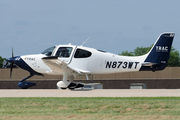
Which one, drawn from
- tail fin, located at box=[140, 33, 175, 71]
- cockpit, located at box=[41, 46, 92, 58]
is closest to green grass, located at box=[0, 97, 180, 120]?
cockpit, located at box=[41, 46, 92, 58]

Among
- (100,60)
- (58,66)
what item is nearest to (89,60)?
(100,60)

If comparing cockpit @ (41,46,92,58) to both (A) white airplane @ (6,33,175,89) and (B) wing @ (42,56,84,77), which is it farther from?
(B) wing @ (42,56,84,77)

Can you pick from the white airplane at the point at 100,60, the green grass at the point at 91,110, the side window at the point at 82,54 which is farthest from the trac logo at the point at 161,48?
the green grass at the point at 91,110

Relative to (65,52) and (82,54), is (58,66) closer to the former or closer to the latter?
(65,52)

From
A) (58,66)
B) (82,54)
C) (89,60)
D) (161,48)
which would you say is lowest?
(58,66)

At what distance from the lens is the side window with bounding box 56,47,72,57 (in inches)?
800

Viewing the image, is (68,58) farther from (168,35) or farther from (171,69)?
(171,69)

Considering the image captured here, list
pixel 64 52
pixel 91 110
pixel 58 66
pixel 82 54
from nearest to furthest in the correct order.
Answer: pixel 91 110
pixel 58 66
pixel 64 52
pixel 82 54

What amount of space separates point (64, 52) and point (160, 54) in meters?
6.77

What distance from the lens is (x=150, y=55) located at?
2127cm

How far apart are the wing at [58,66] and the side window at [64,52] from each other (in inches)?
38.2

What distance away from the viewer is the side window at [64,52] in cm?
2031

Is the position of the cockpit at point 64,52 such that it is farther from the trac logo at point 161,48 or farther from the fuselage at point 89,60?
the trac logo at point 161,48

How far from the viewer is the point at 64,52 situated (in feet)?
66.9
